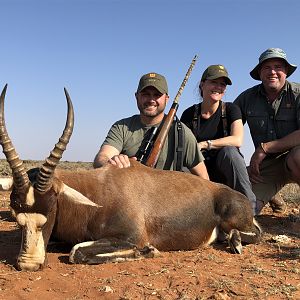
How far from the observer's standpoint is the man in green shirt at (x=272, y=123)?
27.1 feet

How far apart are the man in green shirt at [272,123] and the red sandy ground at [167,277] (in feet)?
8.45

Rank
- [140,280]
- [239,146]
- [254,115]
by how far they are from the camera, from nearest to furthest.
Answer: [140,280], [239,146], [254,115]

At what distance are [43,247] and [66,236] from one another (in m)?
0.68

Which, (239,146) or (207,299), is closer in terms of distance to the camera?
(207,299)

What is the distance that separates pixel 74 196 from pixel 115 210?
521 mm

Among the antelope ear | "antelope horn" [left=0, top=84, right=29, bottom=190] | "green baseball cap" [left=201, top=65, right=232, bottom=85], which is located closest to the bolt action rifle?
"green baseball cap" [left=201, top=65, right=232, bottom=85]

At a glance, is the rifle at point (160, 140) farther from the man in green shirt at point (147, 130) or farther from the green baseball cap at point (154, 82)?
the green baseball cap at point (154, 82)

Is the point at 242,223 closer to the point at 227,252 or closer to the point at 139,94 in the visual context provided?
the point at 227,252

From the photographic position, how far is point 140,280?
4.53 m

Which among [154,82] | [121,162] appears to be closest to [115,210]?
[121,162]

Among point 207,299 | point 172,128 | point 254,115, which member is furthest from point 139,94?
point 207,299

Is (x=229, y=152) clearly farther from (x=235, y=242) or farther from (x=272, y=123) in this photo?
(x=235, y=242)

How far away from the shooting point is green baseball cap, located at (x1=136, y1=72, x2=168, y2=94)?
7.16m

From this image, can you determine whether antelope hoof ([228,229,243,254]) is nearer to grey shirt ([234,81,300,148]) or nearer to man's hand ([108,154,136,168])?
man's hand ([108,154,136,168])
